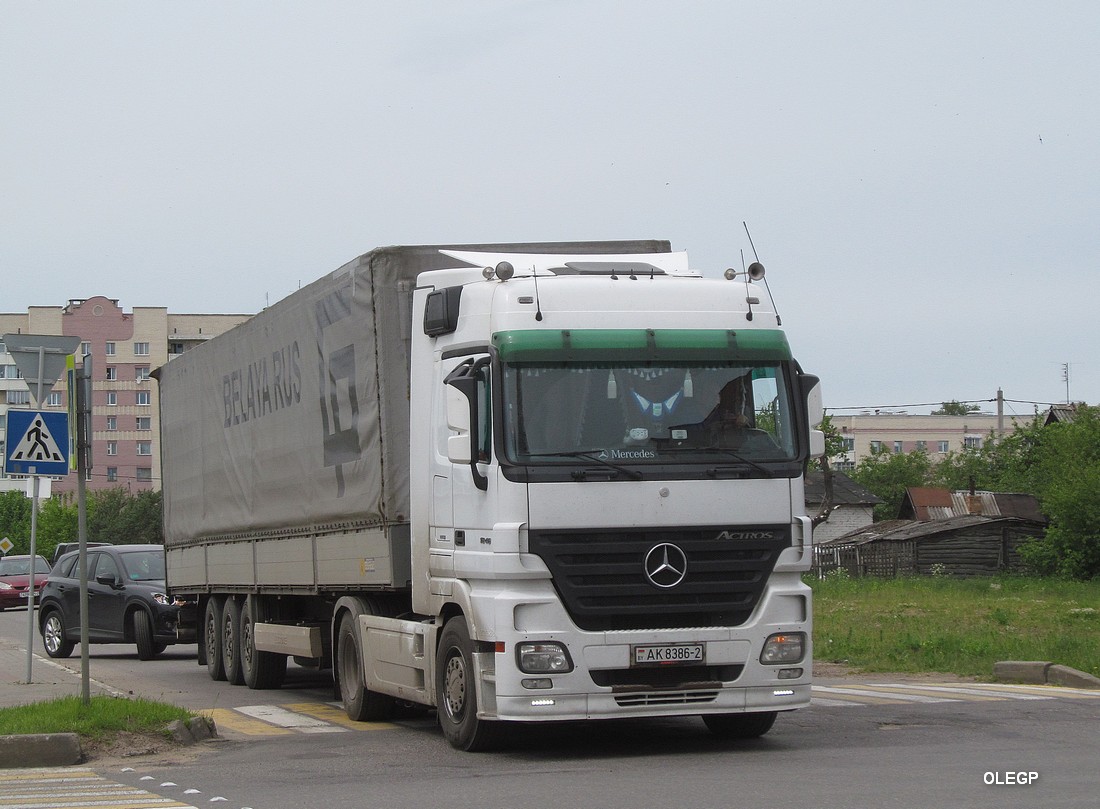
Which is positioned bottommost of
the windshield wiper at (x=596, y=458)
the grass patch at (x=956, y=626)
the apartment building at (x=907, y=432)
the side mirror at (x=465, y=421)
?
the grass patch at (x=956, y=626)

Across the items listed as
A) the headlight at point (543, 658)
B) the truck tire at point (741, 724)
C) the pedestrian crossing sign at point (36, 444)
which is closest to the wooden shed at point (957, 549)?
the pedestrian crossing sign at point (36, 444)

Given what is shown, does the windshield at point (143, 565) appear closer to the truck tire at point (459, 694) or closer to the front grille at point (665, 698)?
the truck tire at point (459, 694)

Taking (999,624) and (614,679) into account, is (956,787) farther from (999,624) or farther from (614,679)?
(999,624)

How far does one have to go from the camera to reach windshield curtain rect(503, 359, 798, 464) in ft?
33.5

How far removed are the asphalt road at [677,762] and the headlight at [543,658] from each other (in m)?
0.62

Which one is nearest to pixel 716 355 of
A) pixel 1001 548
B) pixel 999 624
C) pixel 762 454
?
pixel 762 454

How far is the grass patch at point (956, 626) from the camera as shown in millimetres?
18906

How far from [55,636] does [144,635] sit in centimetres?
225

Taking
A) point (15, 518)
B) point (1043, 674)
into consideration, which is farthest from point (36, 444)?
point (15, 518)

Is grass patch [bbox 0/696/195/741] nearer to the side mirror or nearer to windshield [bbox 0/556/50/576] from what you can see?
the side mirror

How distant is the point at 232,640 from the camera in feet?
59.1

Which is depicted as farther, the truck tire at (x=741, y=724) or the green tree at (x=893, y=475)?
the green tree at (x=893, y=475)

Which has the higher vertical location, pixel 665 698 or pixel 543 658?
pixel 543 658

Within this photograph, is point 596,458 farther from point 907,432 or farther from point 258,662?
point 907,432
